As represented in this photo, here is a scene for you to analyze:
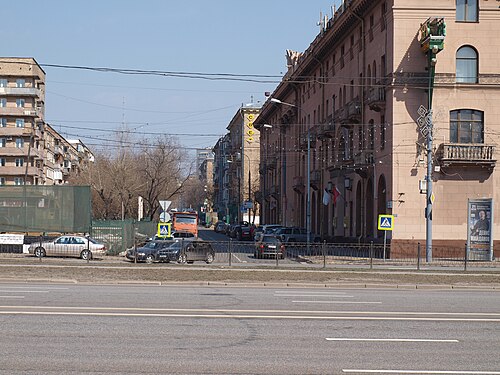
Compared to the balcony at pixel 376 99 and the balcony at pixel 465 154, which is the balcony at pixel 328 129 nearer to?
the balcony at pixel 376 99

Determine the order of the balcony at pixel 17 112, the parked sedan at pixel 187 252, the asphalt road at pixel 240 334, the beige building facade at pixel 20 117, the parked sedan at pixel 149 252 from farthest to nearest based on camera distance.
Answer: the balcony at pixel 17 112 < the beige building facade at pixel 20 117 < the parked sedan at pixel 149 252 < the parked sedan at pixel 187 252 < the asphalt road at pixel 240 334

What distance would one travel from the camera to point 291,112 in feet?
267

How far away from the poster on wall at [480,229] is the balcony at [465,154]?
233cm

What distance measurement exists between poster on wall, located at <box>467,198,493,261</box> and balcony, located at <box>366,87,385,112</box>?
7.82m

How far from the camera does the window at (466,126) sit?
43250 mm

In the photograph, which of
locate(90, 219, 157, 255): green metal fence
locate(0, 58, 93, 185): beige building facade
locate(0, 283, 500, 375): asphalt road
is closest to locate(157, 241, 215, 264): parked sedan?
locate(90, 219, 157, 255): green metal fence

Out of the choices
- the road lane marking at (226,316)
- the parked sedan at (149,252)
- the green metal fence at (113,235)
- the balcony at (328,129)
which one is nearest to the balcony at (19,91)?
the balcony at (328,129)

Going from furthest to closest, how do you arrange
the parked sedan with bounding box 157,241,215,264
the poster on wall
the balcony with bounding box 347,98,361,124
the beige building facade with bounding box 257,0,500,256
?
the balcony with bounding box 347,98,361,124
the beige building facade with bounding box 257,0,500,256
the poster on wall
the parked sedan with bounding box 157,241,215,264

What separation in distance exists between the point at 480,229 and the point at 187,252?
16510 millimetres

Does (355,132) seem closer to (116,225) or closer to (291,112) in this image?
(116,225)

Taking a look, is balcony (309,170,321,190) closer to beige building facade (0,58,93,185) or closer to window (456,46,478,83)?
window (456,46,478,83)

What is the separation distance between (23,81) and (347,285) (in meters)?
67.6

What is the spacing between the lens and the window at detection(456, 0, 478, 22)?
43.4 metres

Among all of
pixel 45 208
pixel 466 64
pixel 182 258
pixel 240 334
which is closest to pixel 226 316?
pixel 240 334
